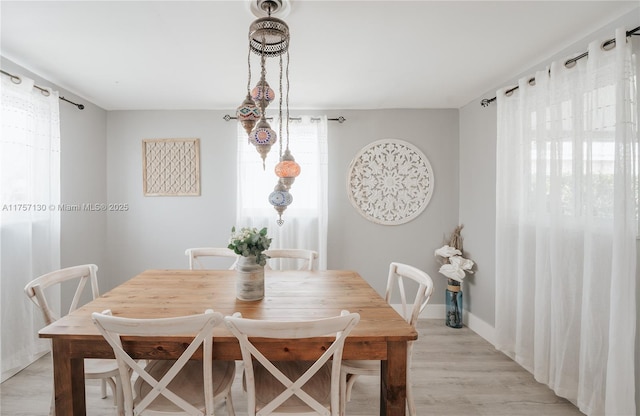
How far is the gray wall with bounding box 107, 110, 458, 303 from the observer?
3.50m

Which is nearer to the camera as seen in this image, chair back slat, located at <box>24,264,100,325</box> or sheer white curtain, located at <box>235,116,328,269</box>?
chair back slat, located at <box>24,264,100,325</box>

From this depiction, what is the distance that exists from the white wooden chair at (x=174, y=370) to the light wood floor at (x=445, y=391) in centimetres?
65

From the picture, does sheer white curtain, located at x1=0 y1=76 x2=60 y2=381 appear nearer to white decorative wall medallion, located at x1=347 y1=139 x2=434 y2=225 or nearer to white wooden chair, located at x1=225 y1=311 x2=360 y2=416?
white wooden chair, located at x1=225 y1=311 x2=360 y2=416

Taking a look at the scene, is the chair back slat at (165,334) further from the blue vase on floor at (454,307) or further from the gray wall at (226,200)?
the blue vase on floor at (454,307)

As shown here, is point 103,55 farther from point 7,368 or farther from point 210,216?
point 7,368

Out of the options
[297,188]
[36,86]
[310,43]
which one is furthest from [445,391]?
[36,86]

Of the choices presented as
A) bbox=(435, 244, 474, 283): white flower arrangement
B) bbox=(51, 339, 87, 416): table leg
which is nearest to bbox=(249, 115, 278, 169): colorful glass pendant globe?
bbox=(51, 339, 87, 416): table leg

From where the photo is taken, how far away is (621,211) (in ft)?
5.42

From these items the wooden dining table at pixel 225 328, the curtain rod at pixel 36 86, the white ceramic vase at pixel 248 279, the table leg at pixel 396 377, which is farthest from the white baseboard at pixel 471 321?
the curtain rod at pixel 36 86

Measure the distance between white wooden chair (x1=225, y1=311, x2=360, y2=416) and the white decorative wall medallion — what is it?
2144mm

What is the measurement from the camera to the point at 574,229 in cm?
198

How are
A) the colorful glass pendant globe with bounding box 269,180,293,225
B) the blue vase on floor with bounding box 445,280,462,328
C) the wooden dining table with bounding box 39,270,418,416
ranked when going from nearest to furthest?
1. the wooden dining table with bounding box 39,270,418,416
2. the colorful glass pendant globe with bounding box 269,180,293,225
3. the blue vase on floor with bounding box 445,280,462,328

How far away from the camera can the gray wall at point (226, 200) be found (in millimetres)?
3502

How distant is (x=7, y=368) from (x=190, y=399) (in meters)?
1.95
